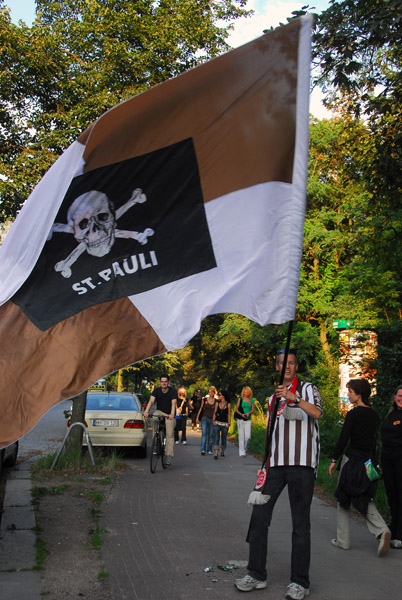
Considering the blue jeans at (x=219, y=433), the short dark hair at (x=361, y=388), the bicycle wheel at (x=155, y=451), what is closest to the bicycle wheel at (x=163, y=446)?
the bicycle wheel at (x=155, y=451)

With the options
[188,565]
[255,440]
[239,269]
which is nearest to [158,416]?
[255,440]

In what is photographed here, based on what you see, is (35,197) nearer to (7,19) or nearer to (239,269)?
(239,269)

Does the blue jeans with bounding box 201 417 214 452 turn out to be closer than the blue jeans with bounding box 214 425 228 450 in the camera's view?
No

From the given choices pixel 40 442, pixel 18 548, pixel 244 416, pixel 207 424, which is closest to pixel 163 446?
pixel 244 416

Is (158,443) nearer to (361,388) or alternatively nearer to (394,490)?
(394,490)

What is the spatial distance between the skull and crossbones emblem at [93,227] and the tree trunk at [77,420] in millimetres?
9066

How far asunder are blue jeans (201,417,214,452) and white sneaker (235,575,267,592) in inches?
477

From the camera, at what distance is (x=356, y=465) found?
23.8 feet

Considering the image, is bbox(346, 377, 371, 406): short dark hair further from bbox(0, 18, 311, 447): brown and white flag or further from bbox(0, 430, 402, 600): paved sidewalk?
bbox(0, 18, 311, 447): brown and white flag

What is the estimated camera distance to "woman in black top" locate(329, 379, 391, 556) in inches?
277

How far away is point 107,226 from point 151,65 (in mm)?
11578

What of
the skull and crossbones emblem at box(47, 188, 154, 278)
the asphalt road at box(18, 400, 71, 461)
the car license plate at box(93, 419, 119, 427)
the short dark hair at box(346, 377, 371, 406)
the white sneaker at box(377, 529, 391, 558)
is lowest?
the white sneaker at box(377, 529, 391, 558)

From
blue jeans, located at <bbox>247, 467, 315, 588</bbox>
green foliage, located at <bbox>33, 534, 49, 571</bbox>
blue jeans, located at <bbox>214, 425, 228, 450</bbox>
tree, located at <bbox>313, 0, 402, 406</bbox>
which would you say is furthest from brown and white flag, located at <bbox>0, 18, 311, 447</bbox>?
blue jeans, located at <bbox>214, 425, 228, 450</bbox>

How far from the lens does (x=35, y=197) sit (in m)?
4.57
